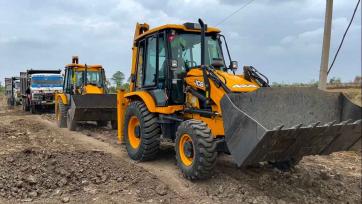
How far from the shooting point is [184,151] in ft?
21.4

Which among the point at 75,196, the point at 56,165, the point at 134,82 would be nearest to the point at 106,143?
the point at 134,82

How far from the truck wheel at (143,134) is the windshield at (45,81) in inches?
530

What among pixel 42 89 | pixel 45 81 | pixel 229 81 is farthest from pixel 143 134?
pixel 45 81

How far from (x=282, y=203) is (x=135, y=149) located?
3.31m

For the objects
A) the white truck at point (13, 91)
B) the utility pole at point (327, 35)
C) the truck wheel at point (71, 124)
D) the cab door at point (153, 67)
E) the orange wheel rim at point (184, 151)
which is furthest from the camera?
the white truck at point (13, 91)

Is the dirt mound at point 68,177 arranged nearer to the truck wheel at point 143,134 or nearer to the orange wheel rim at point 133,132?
the truck wheel at point 143,134

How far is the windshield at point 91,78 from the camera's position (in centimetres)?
1444

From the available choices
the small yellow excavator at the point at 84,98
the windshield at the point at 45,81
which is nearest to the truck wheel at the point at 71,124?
the small yellow excavator at the point at 84,98

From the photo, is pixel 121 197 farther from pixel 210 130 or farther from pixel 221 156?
pixel 221 156

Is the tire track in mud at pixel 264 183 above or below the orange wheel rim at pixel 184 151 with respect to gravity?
below

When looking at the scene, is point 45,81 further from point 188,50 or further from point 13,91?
point 188,50

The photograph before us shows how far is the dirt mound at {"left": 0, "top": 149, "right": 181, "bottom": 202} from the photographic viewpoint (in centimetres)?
597

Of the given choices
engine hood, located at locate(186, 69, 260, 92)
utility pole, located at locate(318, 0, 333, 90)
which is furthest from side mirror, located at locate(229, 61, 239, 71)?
utility pole, located at locate(318, 0, 333, 90)

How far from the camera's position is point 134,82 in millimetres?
8742
